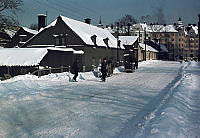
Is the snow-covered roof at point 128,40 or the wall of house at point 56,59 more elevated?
the snow-covered roof at point 128,40

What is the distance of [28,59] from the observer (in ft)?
118

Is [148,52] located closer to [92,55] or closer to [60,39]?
[92,55]

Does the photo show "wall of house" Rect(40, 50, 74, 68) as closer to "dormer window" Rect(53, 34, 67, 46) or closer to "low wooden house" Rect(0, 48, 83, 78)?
"low wooden house" Rect(0, 48, 83, 78)

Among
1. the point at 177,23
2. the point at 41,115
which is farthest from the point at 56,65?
the point at 177,23

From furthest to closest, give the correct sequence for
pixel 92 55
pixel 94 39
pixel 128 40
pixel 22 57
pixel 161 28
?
pixel 161 28
pixel 128 40
pixel 94 39
pixel 92 55
pixel 22 57

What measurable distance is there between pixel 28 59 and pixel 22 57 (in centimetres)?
141

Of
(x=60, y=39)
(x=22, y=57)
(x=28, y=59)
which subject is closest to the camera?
(x=28, y=59)

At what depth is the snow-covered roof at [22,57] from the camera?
35375 mm

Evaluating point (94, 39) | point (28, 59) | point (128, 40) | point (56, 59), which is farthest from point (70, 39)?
point (128, 40)

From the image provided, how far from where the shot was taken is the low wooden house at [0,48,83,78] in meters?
35.4

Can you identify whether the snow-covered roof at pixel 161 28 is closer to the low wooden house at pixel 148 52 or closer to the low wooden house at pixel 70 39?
the low wooden house at pixel 148 52

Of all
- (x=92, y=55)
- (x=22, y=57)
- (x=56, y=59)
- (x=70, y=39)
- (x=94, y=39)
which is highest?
(x=94, y=39)

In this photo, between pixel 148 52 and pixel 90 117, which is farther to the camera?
pixel 148 52

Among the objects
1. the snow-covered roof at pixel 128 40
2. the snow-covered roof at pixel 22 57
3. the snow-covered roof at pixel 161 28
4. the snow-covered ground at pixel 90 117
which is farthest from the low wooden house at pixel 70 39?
the snow-covered roof at pixel 161 28
